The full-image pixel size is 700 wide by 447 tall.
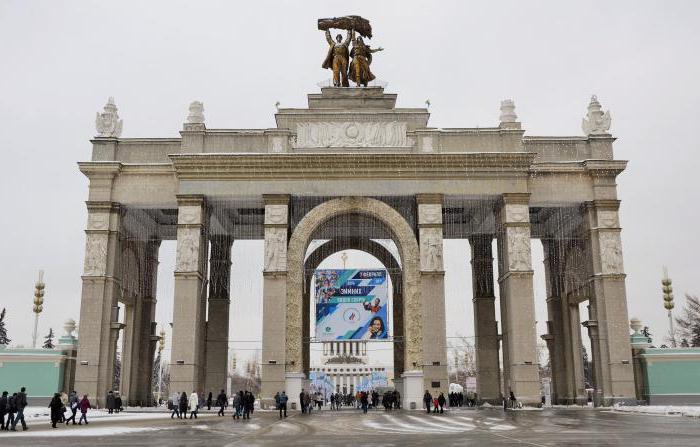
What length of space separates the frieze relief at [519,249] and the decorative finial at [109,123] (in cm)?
2338

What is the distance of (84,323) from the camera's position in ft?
125

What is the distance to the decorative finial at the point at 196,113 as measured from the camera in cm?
4084

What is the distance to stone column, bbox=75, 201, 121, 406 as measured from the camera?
37.6m

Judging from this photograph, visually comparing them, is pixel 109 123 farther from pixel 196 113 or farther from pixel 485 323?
pixel 485 323

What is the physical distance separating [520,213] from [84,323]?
24605 millimetres

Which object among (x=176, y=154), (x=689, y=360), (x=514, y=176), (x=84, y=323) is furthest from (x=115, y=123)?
(x=689, y=360)

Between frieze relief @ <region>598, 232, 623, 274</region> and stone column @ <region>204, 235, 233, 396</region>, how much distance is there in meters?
23.1

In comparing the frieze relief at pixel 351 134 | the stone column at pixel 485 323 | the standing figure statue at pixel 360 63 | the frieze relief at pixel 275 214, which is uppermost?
the standing figure statue at pixel 360 63

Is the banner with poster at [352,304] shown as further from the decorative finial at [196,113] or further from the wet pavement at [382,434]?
the wet pavement at [382,434]

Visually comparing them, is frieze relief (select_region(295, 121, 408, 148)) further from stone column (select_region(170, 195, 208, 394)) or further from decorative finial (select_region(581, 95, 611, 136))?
decorative finial (select_region(581, 95, 611, 136))

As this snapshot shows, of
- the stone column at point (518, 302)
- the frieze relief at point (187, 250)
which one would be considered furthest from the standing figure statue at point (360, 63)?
the frieze relief at point (187, 250)

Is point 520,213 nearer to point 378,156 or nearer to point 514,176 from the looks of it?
point 514,176

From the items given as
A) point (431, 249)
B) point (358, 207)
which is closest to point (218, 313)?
point (358, 207)

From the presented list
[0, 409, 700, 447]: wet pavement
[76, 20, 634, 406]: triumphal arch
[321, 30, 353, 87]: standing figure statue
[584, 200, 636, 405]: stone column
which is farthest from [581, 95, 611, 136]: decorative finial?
[0, 409, 700, 447]: wet pavement
